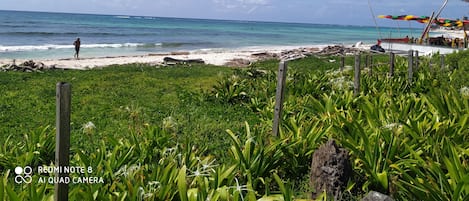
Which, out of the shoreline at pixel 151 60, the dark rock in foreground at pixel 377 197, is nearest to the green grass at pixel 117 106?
the dark rock in foreground at pixel 377 197

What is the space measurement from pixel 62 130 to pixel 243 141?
9.07ft

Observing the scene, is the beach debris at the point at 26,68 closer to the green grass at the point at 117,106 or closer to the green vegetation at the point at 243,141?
the green grass at the point at 117,106

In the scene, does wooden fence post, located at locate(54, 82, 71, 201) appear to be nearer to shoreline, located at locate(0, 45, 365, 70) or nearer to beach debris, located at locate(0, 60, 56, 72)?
beach debris, located at locate(0, 60, 56, 72)

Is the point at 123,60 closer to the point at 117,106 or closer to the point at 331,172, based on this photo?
the point at 117,106

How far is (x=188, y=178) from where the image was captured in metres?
3.77

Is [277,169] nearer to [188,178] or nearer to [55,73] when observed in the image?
[188,178]

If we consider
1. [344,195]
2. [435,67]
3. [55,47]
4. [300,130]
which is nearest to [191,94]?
[300,130]

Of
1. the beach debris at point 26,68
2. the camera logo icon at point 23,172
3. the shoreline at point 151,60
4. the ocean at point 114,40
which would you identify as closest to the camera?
the camera logo icon at point 23,172

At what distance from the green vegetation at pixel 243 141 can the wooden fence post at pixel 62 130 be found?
221 millimetres

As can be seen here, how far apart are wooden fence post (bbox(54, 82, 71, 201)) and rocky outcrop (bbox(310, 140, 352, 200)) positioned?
2222 millimetres

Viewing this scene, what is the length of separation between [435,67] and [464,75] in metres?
4.17

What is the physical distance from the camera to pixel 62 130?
2.70m

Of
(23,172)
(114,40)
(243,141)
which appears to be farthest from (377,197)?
Result: (114,40)

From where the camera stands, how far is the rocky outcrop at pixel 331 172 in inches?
153
